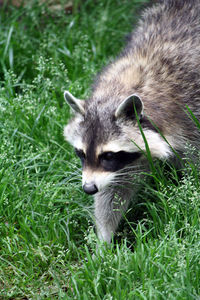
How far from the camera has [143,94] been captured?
179 inches

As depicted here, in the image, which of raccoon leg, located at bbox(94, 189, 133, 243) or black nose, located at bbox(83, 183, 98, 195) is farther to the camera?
raccoon leg, located at bbox(94, 189, 133, 243)

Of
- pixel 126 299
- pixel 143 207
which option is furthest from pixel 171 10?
pixel 126 299

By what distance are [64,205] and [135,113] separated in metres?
1.44

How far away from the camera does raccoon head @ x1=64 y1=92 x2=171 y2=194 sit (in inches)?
165

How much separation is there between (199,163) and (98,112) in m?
1.05

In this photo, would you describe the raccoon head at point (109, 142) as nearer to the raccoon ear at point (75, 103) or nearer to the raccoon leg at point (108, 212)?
the raccoon ear at point (75, 103)

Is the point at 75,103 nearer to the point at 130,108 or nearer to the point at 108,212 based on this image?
the point at 130,108

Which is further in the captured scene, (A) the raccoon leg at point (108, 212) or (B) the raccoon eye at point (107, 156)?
(A) the raccoon leg at point (108, 212)

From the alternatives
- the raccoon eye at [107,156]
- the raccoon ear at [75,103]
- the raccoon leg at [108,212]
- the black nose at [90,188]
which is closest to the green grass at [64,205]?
the raccoon leg at [108,212]

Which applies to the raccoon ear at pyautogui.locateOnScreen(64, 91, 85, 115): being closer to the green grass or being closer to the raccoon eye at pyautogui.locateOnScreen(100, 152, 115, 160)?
the raccoon eye at pyautogui.locateOnScreen(100, 152, 115, 160)

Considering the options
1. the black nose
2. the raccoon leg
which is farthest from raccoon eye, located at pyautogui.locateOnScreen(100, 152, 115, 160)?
the raccoon leg

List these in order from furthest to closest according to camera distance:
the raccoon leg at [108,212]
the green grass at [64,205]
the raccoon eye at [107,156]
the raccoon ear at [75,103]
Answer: the raccoon leg at [108,212] < the raccoon ear at [75,103] < the raccoon eye at [107,156] < the green grass at [64,205]

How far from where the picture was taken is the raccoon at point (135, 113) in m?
4.26

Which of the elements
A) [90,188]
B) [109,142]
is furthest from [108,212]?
[109,142]
